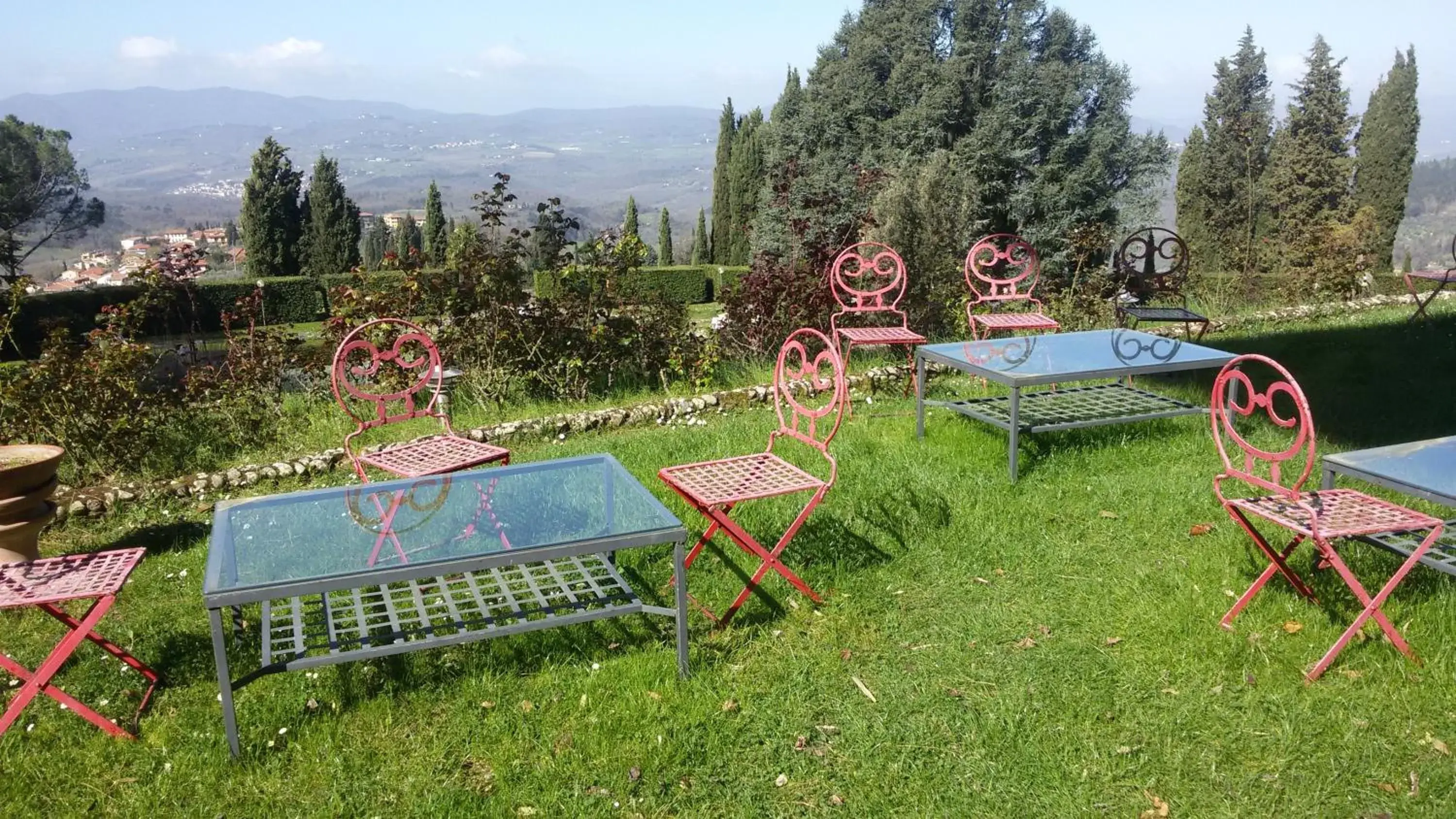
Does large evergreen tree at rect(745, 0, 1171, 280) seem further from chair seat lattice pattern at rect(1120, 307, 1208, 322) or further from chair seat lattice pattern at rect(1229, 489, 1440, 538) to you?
chair seat lattice pattern at rect(1229, 489, 1440, 538)

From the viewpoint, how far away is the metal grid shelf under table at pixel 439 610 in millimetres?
2824

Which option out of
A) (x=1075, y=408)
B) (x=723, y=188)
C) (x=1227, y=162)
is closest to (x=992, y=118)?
(x=1227, y=162)

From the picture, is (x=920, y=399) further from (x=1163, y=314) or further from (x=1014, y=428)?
(x=1163, y=314)

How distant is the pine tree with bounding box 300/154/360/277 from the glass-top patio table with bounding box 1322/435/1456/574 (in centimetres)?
2727

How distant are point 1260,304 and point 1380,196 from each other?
13.5 metres

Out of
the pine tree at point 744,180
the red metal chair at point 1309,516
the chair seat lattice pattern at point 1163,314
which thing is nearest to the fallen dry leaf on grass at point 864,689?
the red metal chair at point 1309,516

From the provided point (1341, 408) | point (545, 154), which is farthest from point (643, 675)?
point (545, 154)

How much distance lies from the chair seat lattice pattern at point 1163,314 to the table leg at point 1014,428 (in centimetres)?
295

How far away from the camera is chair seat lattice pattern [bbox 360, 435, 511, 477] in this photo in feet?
13.0

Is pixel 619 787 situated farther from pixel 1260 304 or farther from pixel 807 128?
pixel 807 128

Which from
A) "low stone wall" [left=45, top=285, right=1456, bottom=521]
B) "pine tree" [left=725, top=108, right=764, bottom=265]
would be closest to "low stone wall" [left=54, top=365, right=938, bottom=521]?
"low stone wall" [left=45, top=285, right=1456, bottom=521]

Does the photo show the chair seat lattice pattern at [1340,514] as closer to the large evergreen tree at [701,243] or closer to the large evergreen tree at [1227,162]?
the large evergreen tree at [1227,162]

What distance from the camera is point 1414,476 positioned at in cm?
305

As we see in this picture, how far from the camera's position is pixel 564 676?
307 cm
